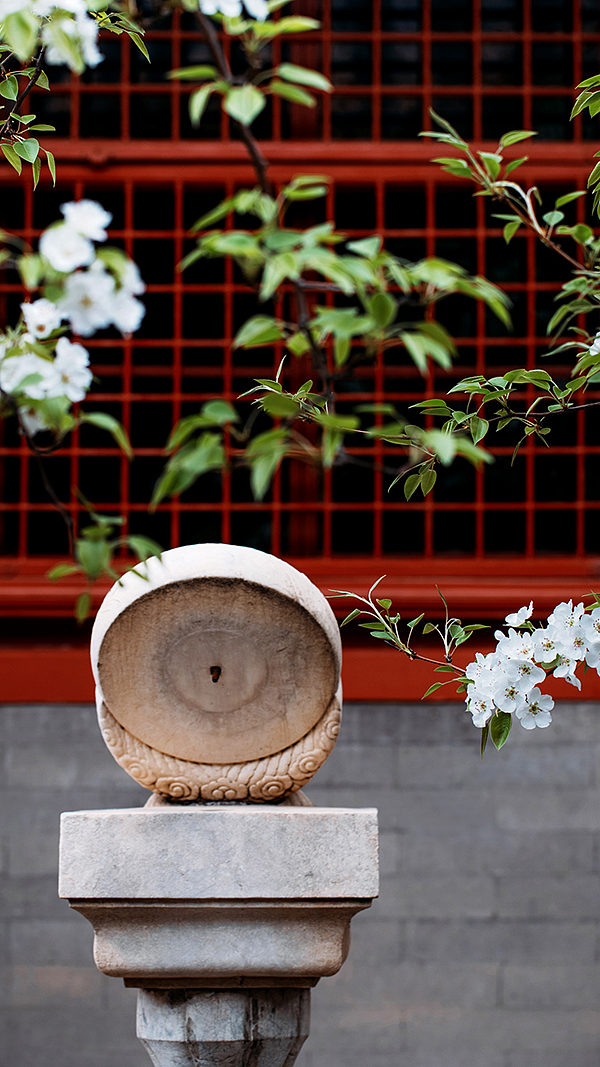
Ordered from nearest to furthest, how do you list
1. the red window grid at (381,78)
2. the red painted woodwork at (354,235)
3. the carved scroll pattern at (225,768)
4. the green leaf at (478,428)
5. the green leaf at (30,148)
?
the green leaf at (30,148), the green leaf at (478,428), the carved scroll pattern at (225,768), the red painted woodwork at (354,235), the red window grid at (381,78)

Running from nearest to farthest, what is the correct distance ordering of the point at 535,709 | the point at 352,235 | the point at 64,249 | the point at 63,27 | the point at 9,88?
the point at 64,249
the point at 63,27
the point at 9,88
the point at 535,709
the point at 352,235

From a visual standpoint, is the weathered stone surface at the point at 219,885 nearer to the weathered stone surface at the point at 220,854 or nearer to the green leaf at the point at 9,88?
the weathered stone surface at the point at 220,854

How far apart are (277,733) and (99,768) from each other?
1.76m

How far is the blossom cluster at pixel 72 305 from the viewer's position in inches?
38.8

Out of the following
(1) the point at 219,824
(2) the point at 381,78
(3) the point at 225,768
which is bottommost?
(1) the point at 219,824

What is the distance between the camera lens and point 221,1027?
2.39 metres

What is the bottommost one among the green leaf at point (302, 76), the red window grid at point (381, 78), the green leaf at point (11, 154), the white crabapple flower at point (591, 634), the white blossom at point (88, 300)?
the white crabapple flower at point (591, 634)

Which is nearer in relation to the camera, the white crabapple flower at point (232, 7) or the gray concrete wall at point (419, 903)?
the white crabapple flower at point (232, 7)

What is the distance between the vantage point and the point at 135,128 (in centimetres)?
450

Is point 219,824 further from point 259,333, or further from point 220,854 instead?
point 259,333

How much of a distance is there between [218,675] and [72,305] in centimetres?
154

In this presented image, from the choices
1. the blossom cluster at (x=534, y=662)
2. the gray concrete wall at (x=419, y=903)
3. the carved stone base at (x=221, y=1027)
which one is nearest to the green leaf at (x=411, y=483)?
the blossom cluster at (x=534, y=662)

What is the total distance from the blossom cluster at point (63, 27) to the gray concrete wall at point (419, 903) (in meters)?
3.13

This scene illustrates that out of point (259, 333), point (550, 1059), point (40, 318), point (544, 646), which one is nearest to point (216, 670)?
point (544, 646)
